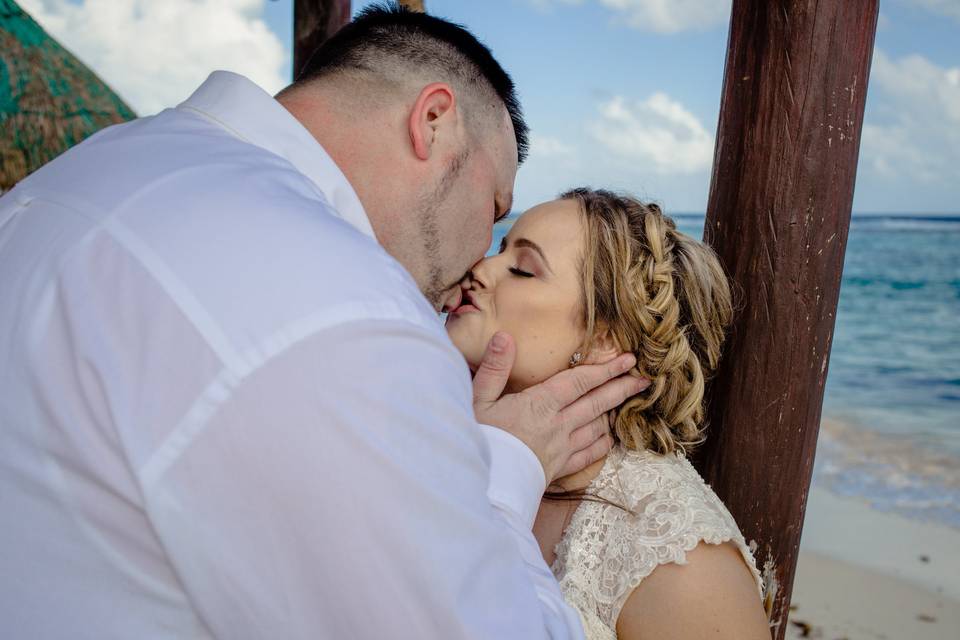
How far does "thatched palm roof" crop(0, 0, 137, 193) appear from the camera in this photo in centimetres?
414

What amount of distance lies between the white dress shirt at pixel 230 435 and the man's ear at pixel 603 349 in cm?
140

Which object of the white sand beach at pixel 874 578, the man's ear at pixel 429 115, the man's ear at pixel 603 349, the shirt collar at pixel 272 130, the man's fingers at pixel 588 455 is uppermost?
the man's ear at pixel 429 115

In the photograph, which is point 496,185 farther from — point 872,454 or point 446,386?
point 872,454

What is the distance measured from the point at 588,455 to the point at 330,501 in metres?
1.50

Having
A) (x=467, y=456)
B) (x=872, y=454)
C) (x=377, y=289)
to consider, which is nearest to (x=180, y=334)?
(x=377, y=289)

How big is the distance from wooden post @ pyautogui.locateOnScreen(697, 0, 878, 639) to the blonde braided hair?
0.11 metres

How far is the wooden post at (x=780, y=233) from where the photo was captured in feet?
8.09

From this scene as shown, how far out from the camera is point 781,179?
8.26 ft

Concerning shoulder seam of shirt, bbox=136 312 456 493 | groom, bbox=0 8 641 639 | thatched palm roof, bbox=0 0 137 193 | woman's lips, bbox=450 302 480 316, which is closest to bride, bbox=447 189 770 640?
woman's lips, bbox=450 302 480 316

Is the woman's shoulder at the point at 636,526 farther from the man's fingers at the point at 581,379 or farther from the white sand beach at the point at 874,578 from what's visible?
the white sand beach at the point at 874,578

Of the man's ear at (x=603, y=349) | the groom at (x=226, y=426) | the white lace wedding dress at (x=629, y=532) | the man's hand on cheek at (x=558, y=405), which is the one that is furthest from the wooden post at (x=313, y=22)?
the groom at (x=226, y=426)

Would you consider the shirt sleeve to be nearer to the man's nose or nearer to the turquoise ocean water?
the man's nose

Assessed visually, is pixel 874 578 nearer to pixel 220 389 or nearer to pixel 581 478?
pixel 581 478

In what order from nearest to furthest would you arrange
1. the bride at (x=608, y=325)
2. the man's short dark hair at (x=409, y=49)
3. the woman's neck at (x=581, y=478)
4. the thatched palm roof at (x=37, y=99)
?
the man's short dark hair at (x=409, y=49) < the bride at (x=608, y=325) < the woman's neck at (x=581, y=478) < the thatched palm roof at (x=37, y=99)
